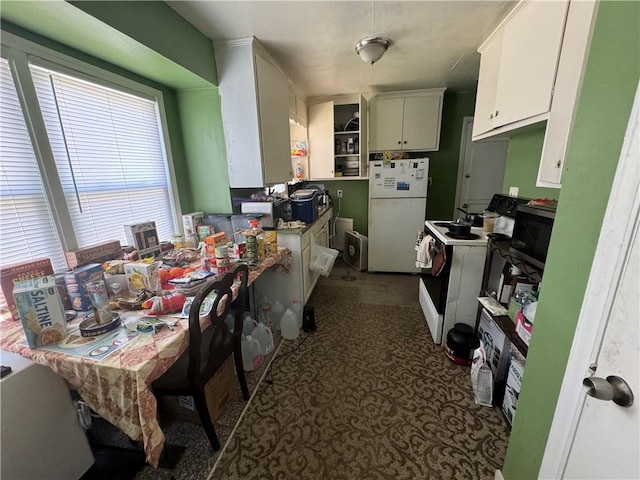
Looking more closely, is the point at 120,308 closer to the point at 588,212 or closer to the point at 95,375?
the point at 95,375

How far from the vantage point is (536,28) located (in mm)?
1414

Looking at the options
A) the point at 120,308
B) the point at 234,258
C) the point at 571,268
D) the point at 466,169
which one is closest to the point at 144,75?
the point at 234,258

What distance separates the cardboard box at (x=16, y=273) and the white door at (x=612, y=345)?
83.4 inches

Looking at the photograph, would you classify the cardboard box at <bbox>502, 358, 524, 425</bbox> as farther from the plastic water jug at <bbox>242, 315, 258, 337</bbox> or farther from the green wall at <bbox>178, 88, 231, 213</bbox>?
the green wall at <bbox>178, 88, 231, 213</bbox>

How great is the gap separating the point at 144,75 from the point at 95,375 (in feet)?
6.77

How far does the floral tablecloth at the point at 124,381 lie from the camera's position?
2.88 feet

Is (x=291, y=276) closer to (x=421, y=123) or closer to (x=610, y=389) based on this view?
(x=610, y=389)

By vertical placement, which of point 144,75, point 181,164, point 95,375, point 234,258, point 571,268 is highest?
point 144,75

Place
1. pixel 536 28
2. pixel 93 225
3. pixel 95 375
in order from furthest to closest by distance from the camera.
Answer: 1. pixel 93 225
2. pixel 536 28
3. pixel 95 375

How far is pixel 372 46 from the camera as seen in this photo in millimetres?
1978

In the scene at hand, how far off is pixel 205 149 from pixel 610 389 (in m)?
2.70

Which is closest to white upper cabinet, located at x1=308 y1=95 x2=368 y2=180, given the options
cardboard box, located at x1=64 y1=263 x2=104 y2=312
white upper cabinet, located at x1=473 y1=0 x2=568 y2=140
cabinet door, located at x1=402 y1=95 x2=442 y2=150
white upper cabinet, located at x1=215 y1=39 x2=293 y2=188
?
cabinet door, located at x1=402 y1=95 x2=442 y2=150

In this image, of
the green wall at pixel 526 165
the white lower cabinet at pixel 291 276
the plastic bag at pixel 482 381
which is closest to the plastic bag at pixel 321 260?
the white lower cabinet at pixel 291 276

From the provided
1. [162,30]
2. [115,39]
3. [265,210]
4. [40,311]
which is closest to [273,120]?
[265,210]
